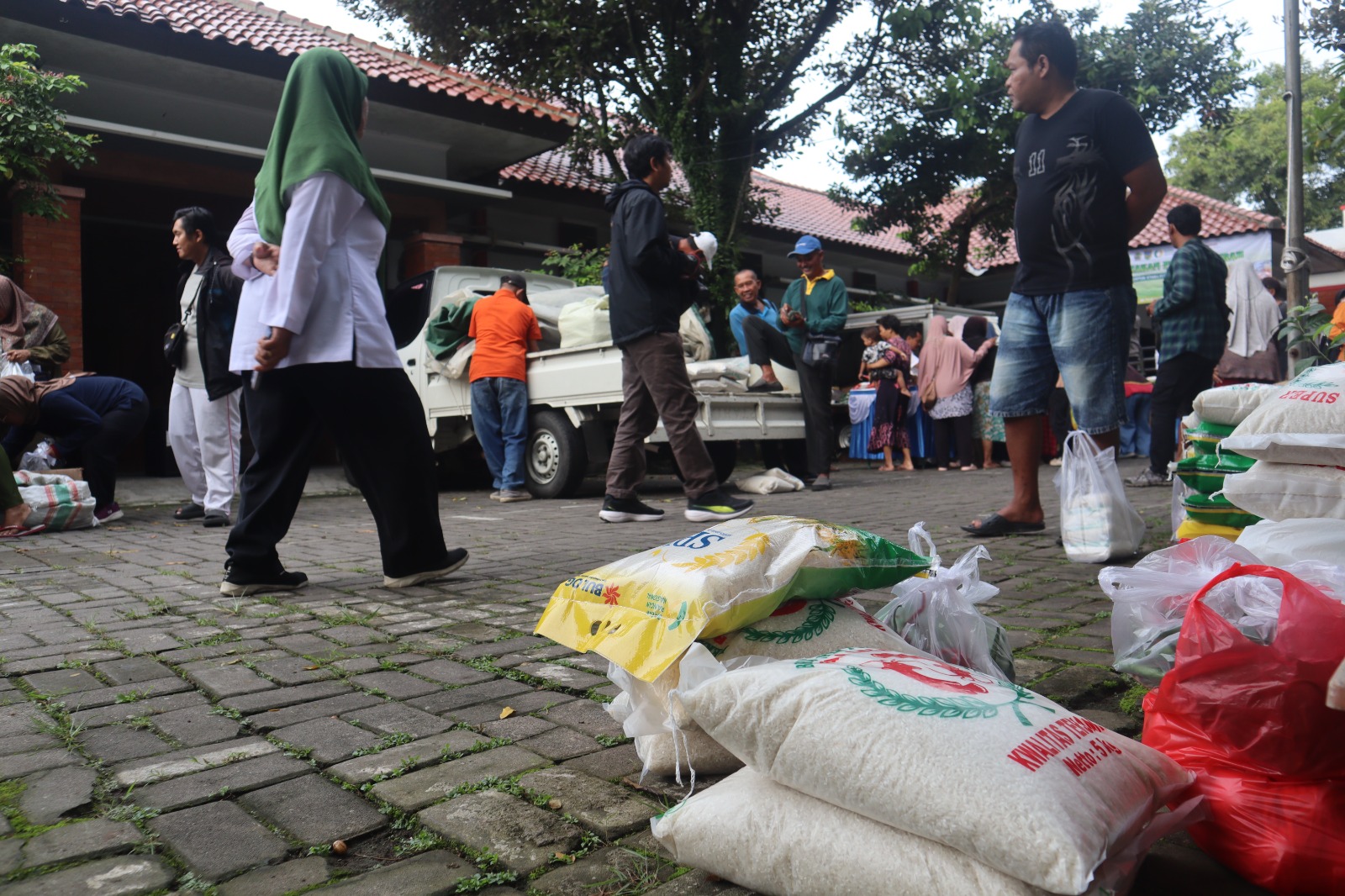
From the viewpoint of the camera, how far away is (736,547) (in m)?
1.88

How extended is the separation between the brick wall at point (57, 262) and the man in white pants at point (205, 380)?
369 centimetres

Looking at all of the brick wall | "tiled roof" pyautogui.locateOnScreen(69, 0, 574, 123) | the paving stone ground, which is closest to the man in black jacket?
the paving stone ground

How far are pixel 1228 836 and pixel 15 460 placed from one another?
26.4 ft

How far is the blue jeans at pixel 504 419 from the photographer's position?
8.24m

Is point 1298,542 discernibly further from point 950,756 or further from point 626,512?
point 626,512

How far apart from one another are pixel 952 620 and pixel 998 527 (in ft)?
10.1

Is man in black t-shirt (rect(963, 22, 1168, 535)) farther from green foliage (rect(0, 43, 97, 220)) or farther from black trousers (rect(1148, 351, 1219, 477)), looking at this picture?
green foliage (rect(0, 43, 97, 220))

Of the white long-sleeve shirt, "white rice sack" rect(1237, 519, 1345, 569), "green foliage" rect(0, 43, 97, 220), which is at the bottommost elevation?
"white rice sack" rect(1237, 519, 1345, 569)

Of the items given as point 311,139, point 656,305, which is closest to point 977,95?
point 656,305

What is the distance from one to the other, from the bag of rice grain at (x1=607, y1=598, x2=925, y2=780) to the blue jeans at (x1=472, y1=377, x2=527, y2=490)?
6458mm

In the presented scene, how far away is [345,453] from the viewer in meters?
3.94

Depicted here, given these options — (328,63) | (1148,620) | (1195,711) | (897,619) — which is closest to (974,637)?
(897,619)

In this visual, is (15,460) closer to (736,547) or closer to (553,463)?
(553,463)

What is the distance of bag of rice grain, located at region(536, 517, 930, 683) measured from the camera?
175 cm
